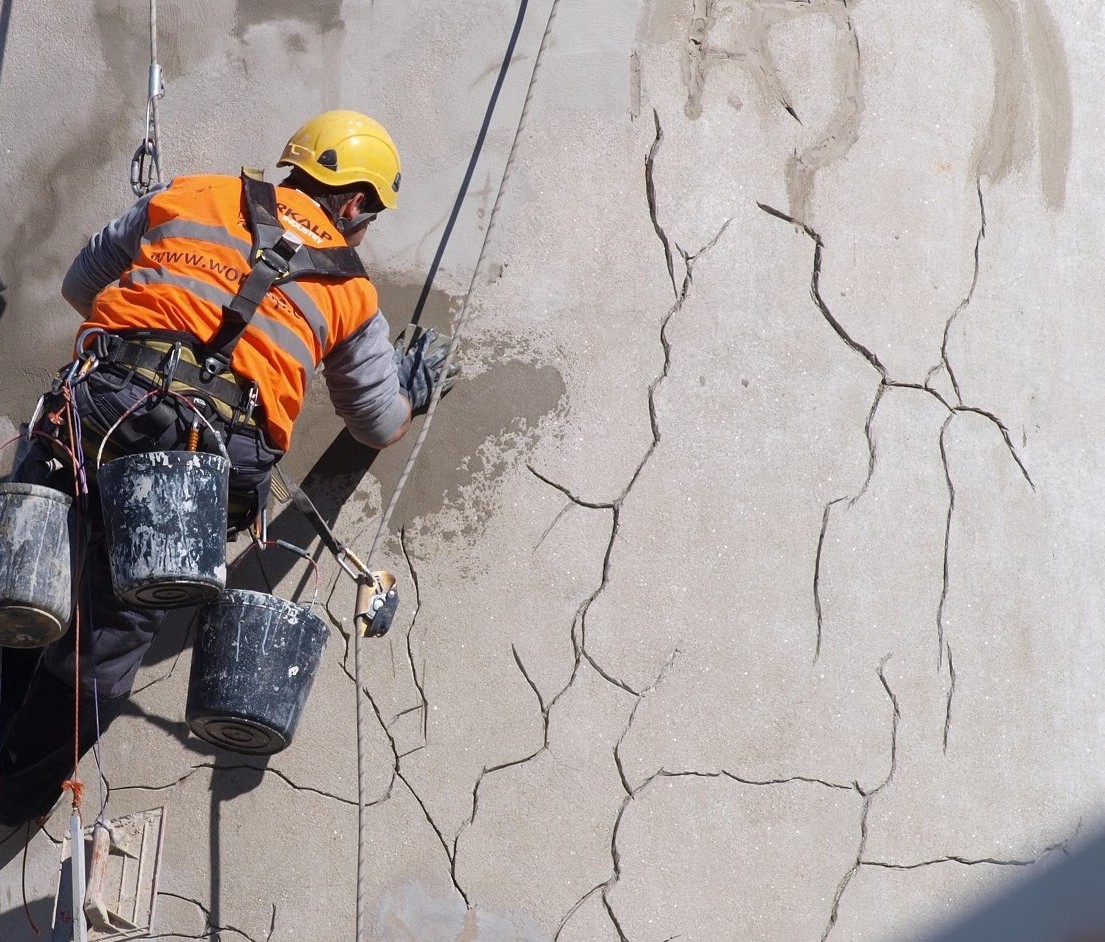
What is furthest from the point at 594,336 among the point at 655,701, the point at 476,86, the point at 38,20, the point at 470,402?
the point at 38,20

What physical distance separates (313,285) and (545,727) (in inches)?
A: 49.8

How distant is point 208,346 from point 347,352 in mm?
350

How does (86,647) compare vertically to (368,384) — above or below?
below

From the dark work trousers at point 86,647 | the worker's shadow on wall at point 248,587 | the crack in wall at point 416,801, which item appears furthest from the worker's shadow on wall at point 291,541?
the crack in wall at point 416,801

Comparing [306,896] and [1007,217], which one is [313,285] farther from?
[1007,217]

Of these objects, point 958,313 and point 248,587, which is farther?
point 958,313

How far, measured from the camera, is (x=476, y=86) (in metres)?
3.22

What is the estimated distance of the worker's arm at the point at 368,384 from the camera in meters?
2.60

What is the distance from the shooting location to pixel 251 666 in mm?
2354

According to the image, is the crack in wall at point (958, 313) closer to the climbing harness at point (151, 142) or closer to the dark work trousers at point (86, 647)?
the dark work trousers at point (86, 647)

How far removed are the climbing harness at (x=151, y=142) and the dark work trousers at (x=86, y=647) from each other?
0.84 metres

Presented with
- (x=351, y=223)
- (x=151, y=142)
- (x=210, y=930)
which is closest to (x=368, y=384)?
(x=351, y=223)

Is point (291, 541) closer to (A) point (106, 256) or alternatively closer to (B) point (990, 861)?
(A) point (106, 256)

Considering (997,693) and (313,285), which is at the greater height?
(313,285)
